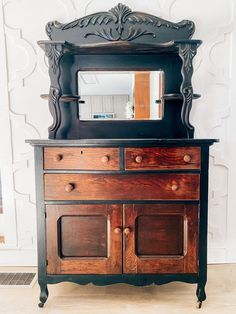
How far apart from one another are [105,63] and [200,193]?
1.14 metres

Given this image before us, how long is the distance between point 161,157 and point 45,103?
1.06 m

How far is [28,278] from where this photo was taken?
6.46 ft

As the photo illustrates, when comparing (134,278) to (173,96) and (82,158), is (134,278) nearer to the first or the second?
(82,158)

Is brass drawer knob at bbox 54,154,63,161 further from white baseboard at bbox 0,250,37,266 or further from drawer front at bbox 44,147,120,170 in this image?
white baseboard at bbox 0,250,37,266

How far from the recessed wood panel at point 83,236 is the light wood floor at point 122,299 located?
1.13ft

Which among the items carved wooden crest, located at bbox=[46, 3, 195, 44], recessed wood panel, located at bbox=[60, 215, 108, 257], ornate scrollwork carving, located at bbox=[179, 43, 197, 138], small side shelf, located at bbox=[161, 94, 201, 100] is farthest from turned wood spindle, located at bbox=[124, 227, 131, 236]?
carved wooden crest, located at bbox=[46, 3, 195, 44]

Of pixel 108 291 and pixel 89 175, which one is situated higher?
pixel 89 175

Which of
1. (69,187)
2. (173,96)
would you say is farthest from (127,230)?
(173,96)

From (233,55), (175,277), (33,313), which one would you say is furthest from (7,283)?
(233,55)

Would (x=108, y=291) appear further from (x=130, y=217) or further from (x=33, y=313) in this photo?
(x=130, y=217)

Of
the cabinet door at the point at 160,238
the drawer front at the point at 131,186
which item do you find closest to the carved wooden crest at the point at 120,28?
the drawer front at the point at 131,186

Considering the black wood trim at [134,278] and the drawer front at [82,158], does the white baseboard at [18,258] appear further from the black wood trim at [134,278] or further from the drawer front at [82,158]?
the drawer front at [82,158]

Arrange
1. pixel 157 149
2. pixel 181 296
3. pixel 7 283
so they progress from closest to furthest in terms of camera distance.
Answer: pixel 157 149 < pixel 181 296 < pixel 7 283

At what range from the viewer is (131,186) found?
5.07 feet
